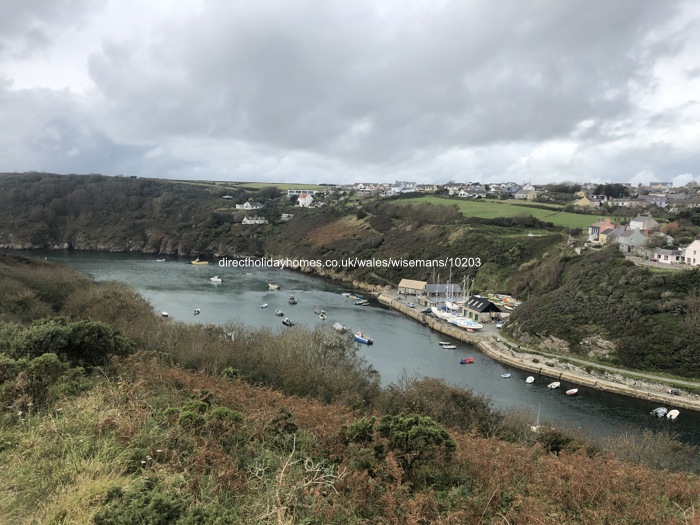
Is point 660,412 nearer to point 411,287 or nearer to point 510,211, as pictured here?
point 411,287

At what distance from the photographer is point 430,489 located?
4457mm

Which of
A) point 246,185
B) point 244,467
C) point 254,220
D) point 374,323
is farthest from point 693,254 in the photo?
point 246,185

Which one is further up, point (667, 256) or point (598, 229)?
point (598, 229)

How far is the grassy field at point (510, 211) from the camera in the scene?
5609 centimetres

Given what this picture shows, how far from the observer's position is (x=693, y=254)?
32125 mm

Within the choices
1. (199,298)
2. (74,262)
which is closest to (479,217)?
(199,298)

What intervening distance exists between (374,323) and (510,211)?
1460 inches

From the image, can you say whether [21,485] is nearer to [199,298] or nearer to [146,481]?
[146,481]

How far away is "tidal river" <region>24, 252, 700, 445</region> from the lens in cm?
2104

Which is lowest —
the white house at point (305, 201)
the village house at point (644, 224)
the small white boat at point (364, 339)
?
the small white boat at point (364, 339)

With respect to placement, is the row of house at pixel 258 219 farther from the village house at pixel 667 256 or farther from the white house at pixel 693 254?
the white house at pixel 693 254

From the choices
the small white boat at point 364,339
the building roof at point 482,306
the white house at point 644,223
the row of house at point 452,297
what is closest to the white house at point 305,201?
the row of house at point 452,297

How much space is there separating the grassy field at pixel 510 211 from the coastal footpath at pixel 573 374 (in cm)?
2944

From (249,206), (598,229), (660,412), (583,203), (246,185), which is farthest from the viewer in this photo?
(246,185)
